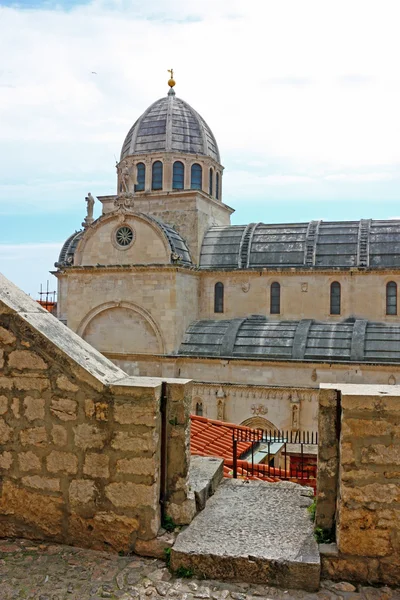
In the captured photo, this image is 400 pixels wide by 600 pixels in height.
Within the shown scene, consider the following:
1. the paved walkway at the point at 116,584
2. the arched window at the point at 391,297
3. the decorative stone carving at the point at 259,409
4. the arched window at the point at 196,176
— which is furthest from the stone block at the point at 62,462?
the arched window at the point at 196,176

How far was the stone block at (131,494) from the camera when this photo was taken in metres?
4.26

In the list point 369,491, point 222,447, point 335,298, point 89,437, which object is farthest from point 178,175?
point 369,491

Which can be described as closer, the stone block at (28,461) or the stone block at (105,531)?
the stone block at (105,531)

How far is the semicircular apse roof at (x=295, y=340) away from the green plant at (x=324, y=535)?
49.5ft

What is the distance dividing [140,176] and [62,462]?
2180 centimetres

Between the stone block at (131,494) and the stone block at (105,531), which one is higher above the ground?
the stone block at (131,494)

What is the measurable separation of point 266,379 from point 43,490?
15.7 metres

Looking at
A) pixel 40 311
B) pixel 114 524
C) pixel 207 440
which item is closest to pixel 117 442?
pixel 114 524

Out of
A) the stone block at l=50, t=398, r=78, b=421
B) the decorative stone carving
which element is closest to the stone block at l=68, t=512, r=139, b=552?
the stone block at l=50, t=398, r=78, b=421

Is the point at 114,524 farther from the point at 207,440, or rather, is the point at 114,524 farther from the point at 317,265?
the point at 317,265

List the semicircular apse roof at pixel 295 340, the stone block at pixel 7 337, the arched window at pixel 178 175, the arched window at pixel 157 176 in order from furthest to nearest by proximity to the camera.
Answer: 1. the arched window at pixel 178 175
2. the arched window at pixel 157 176
3. the semicircular apse roof at pixel 295 340
4. the stone block at pixel 7 337

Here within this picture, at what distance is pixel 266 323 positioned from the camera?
21547 mm

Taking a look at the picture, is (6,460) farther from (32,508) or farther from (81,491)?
(81,491)

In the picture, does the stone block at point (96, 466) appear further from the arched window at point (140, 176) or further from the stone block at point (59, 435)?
the arched window at point (140, 176)
